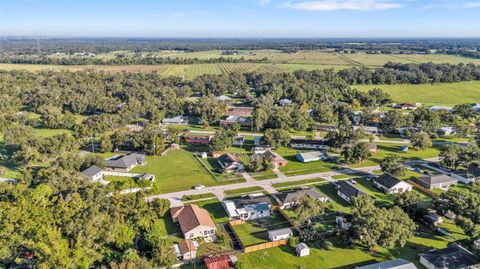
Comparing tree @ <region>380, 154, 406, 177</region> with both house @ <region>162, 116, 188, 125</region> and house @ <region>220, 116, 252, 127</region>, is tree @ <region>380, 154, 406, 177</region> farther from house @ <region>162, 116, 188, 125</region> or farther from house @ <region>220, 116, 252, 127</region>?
house @ <region>162, 116, 188, 125</region>

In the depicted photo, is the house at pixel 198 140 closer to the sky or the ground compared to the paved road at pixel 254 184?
closer to the sky

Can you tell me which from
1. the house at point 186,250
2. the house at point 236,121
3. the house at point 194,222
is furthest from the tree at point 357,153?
the house at point 186,250

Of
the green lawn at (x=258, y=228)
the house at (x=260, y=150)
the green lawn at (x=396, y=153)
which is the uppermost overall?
the house at (x=260, y=150)

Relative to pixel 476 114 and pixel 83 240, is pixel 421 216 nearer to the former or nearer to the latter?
pixel 83 240

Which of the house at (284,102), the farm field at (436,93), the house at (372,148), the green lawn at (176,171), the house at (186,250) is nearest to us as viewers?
the house at (186,250)

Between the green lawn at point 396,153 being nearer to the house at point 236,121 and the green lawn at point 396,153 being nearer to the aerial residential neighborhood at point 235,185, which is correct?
the aerial residential neighborhood at point 235,185
